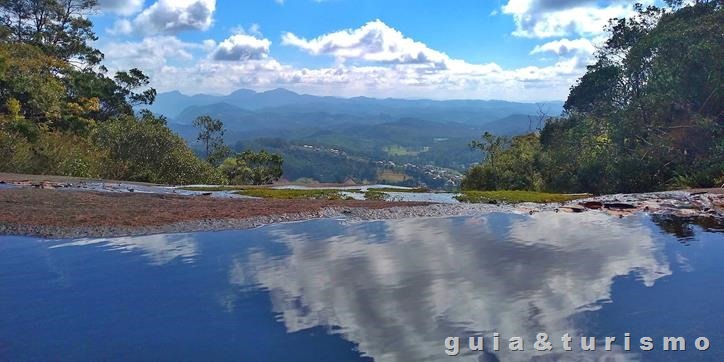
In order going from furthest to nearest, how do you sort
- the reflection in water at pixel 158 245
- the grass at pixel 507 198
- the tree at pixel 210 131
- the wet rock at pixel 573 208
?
the tree at pixel 210 131 < the grass at pixel 507 198 < the wet rock at pixel 573 208 < the reflection in water at pixel 158 245

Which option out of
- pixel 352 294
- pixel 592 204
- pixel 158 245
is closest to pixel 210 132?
pixel 592 204

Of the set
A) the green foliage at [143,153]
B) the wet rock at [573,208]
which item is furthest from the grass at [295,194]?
the green foliage at [143,153]

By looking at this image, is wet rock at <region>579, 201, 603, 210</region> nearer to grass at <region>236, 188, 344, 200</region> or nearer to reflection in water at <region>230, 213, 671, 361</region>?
reflection in water at <region>230, 213, 671, 361</region>

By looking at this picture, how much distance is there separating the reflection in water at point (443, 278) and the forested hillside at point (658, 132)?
22.8 meters

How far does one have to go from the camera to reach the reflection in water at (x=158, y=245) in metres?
16.9

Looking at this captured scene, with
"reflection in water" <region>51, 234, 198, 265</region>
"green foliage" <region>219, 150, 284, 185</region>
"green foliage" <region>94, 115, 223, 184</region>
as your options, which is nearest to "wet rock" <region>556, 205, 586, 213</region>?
"reflection in water" <region>51, 234, 198, 265</region>

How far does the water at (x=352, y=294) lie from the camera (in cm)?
1029

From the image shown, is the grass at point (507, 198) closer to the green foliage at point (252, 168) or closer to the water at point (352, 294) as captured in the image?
the water at point (352, 294)

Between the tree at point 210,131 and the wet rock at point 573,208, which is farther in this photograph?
the tree at point 210,131

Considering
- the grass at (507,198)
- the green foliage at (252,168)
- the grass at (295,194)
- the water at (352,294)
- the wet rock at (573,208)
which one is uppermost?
the water at (352,294)

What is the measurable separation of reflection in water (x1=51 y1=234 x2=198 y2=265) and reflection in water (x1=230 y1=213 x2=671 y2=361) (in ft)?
8.18

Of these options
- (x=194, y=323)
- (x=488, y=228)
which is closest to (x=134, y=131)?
(x=488, y=228)

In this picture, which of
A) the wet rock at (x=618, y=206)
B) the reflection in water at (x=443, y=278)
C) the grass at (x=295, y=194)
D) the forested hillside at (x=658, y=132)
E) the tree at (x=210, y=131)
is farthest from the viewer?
the tree at (x=210, y=131)

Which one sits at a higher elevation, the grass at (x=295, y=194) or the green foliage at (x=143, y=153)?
the green foliage at (x=143, y=153)
